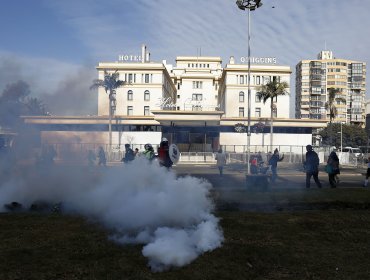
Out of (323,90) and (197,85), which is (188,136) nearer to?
(197,85)

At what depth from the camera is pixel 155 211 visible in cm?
917

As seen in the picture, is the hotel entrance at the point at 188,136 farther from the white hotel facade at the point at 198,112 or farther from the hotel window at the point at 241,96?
the hotel window at the point at 241,96

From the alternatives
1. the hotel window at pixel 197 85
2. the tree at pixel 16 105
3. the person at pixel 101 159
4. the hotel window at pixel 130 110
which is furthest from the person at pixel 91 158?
the hotel window at pixel 197 85

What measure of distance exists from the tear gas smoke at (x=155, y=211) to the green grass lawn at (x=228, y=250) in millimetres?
272

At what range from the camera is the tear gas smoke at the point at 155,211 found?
772 cm

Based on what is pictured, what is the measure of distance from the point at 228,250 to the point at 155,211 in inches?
75.1

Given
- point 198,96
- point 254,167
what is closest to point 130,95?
point 198,96

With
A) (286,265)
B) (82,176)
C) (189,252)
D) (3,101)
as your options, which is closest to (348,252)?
(286,265)

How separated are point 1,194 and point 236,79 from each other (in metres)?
77.7

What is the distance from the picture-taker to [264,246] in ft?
28.5

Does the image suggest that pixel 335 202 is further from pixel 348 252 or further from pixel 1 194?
pixel 1 194

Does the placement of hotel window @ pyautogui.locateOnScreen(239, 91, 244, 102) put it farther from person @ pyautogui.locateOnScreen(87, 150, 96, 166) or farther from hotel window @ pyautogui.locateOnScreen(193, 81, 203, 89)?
person @ pyautogui.locateOnScreen(87, 150, 96, 166)

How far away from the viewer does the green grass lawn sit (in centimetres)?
717

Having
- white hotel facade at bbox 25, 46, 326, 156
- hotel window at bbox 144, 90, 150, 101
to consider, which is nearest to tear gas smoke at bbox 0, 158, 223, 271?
white hotel facade at bbox 25, 46, 326, 156
